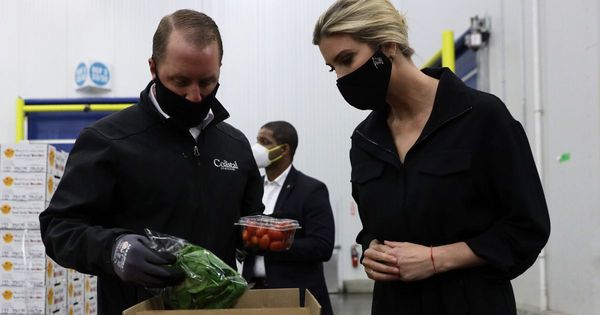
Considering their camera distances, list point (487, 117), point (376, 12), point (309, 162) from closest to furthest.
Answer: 1. point (487, 117)
2. point (376, 12)
3. point (309, 162)

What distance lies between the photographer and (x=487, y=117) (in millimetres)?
1617

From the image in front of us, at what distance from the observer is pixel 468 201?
1604 millimetres

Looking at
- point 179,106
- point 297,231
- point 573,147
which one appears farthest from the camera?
point 573,147

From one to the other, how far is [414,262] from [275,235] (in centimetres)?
54

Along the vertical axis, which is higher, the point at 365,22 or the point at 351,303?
the point at 365,22

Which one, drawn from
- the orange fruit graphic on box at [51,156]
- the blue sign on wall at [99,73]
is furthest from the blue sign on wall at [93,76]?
the orange fruit graphic on box at [51,156]

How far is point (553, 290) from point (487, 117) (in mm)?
3258

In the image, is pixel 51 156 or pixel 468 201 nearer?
pixel 468 201

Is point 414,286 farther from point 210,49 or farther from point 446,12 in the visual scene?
point 446,12

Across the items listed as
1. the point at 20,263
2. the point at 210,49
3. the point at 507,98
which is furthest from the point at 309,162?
the point at 210,49

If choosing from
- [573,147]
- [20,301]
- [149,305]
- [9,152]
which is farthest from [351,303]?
[149,305]

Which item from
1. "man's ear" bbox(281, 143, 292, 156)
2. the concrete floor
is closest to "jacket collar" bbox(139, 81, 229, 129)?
"man's ear" bbox(281, 143, 292, 156)

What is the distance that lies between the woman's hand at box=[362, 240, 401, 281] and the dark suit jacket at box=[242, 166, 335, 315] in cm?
161

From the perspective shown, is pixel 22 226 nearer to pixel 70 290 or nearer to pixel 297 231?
pixel 70 290
